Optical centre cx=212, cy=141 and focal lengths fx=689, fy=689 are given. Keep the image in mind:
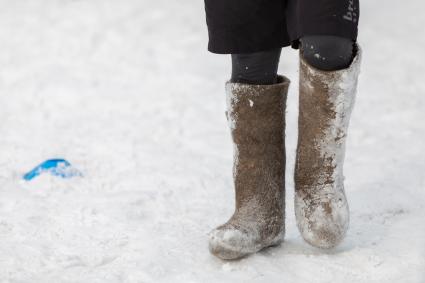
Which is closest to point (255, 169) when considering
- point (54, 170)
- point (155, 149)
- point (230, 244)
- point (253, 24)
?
point (230, 244)

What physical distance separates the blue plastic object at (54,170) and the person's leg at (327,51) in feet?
4.68

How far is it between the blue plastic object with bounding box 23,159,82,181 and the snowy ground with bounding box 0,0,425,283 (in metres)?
0.06

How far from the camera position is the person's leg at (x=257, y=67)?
6.45 feet

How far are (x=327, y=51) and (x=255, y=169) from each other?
1.40 ft

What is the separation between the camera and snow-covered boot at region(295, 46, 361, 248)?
5.76 feet

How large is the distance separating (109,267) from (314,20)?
0.89m

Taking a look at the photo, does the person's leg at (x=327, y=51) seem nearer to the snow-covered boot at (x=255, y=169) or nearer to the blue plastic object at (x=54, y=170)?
the snow-covered boot at (x=255, y=169)

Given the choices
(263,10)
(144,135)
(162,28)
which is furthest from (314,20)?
(162,28)

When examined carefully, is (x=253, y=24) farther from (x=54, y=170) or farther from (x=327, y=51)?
(x=54, y=170)

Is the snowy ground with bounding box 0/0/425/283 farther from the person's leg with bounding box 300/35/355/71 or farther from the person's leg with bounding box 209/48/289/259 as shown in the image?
the person's leg with bounding box 300/35/355/71

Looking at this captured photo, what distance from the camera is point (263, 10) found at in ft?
6.15

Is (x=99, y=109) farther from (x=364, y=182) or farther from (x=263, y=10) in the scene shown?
(x=263, y=10)

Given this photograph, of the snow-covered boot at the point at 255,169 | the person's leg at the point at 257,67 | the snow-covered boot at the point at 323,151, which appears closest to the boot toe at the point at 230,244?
the snow-covered boot at the point at 255,169

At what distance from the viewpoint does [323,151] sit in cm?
182
